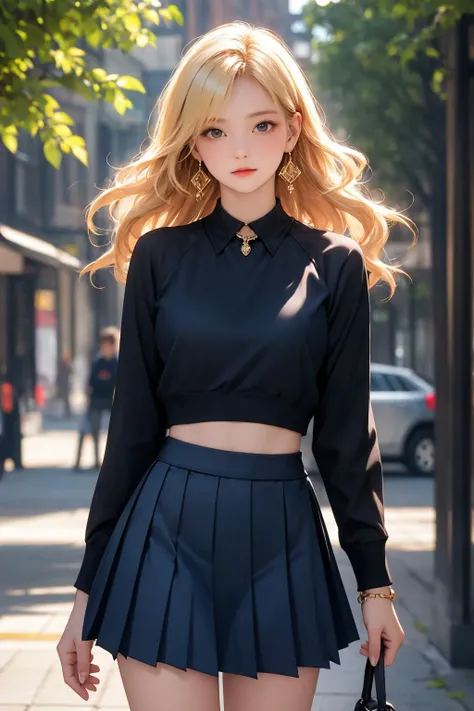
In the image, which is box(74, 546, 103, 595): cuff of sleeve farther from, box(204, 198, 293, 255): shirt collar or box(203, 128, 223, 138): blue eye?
box(203, 128, 223, 138): blue eye

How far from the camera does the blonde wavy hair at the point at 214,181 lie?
300cm

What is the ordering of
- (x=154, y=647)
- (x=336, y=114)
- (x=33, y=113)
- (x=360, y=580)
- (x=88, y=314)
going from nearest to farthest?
(x=154, y=647)
(x=360, y=580)
(x=33, y=113)
(x=336, y=114)
(x=88, y=314)

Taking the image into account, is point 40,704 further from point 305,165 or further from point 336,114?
point 336,114

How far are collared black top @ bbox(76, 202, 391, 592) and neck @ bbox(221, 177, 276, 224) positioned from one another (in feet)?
0.35

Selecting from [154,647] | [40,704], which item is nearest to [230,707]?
[154,647]

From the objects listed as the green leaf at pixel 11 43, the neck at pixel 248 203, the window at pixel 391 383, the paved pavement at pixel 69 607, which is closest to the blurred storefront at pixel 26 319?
the paved pavement at pixel 69 607

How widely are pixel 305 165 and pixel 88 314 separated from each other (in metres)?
43.1

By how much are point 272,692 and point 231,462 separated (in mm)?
465

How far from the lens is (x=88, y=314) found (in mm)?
46125

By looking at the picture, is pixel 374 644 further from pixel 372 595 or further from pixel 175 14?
pixel 175 14

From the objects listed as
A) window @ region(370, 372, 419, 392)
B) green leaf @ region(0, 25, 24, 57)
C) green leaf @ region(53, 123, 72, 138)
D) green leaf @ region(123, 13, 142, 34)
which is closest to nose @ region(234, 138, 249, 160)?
green leaf @ region(0, 25, 24, 57)

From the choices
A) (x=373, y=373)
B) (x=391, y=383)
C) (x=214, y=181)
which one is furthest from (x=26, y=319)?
(x=214, y=181)

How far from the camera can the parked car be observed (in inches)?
725

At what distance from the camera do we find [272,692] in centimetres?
288
